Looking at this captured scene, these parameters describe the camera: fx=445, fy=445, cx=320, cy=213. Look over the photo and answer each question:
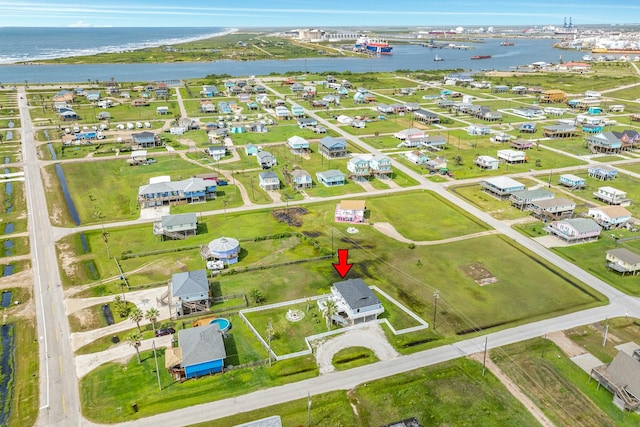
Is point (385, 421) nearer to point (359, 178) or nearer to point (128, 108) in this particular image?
point (359, 178)

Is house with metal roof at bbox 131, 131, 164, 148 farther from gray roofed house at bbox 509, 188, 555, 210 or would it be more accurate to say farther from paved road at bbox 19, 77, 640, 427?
gray roofed house at bbox 509, 188, 555, 210

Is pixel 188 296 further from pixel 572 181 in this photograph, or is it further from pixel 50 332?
pixel 572 181

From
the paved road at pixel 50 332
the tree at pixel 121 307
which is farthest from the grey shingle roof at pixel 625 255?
the paved road at pixel 50 332

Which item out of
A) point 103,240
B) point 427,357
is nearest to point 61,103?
point 103,240

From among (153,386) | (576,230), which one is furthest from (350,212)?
(153,386)

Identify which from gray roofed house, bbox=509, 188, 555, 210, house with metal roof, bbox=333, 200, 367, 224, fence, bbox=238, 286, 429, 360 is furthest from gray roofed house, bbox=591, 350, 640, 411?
gray roofed house, bbox=509, 188, 555, 210

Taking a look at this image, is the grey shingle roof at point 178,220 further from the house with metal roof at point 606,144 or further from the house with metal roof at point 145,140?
the house with metal roof at point 606,144
